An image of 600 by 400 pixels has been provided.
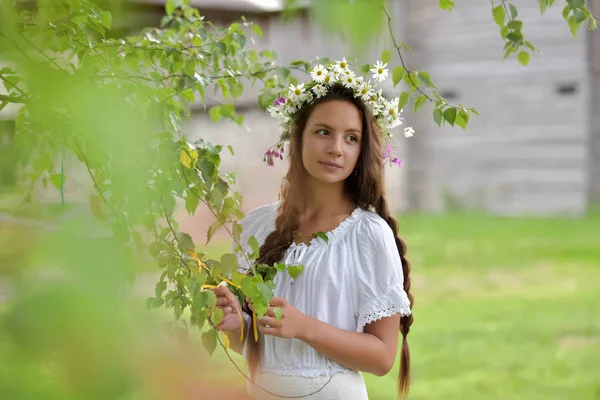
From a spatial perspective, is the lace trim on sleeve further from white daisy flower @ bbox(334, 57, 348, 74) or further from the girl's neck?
white daisy flower @ bbox(334, 57, 348, 74)

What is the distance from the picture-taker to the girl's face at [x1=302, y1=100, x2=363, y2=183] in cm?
144

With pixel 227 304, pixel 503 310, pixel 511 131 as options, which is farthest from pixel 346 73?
pixel 511 131

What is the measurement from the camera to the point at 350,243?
56.0 inches

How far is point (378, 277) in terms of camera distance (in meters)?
1.39

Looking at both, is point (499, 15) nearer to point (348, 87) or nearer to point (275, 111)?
point (348, 87)

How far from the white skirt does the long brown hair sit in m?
0.05

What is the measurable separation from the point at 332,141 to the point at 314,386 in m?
0.42

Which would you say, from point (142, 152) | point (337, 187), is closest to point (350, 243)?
point (337, 187)

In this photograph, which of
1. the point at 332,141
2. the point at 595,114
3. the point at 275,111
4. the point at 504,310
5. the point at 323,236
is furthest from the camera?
the point at 595,114

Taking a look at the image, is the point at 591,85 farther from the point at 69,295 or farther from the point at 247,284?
the point at 69,295

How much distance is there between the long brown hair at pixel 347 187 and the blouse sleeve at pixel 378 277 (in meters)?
0.09

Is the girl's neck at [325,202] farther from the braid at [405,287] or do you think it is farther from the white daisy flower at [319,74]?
the white daisy flower at [319,74]

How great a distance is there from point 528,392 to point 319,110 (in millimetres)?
2953

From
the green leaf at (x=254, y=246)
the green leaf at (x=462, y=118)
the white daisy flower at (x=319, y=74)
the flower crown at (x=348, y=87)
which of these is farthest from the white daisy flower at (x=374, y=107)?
the green leaf at (x=254, y=246)
